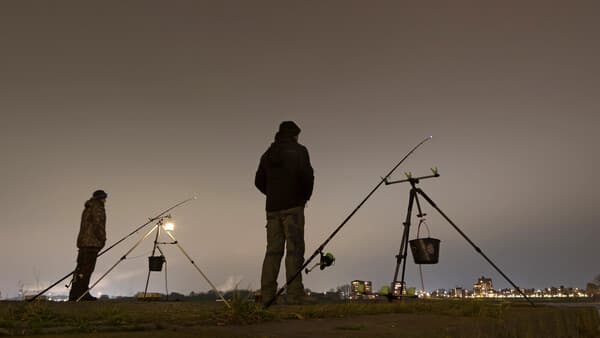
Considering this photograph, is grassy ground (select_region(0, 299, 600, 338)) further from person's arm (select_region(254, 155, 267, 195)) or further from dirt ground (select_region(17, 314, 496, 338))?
person's arm (select_region(254, 155, 267, 195))

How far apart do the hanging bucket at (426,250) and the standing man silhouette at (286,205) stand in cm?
201

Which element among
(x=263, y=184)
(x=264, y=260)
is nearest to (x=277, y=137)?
(x=263, y=184)

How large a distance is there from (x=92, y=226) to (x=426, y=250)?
27.4 feet

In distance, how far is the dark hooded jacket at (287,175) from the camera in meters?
6.30

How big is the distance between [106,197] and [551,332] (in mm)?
10213

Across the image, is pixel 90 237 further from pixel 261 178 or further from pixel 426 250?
pixel 426 250

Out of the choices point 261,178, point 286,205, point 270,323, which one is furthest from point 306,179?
point 270,323

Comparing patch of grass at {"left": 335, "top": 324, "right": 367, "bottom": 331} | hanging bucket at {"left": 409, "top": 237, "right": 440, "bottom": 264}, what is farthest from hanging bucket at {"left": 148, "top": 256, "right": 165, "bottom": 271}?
patch of grass at {"left": 335, "top": 324, "right": 367, "bottom": 331}

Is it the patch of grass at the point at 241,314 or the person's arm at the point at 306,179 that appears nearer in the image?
the patch of grass at the point at 241,314

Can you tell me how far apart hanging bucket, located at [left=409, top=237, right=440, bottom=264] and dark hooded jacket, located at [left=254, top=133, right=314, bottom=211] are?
2.04 m

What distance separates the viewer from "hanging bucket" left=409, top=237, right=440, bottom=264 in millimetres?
6789

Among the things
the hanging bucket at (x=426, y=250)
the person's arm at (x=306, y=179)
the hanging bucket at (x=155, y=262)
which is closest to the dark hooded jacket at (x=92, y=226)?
the hanging bucket at (x=155, y=262)

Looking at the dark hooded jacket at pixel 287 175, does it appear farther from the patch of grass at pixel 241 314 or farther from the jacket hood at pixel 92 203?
the jacket hood at pixel 92 203

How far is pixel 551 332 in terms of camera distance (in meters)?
5.17
